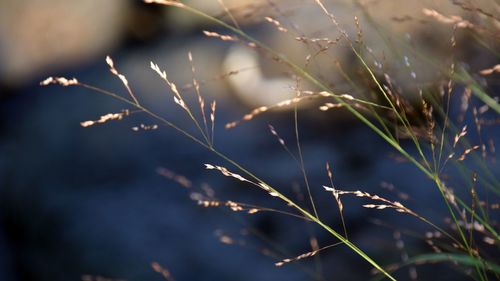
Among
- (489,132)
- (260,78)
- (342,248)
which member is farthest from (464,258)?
(260,78)

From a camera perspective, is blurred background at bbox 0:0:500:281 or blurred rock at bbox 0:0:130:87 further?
blurred rock at bbox 0:0:130:87

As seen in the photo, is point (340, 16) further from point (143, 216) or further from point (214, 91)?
point (143, 216)

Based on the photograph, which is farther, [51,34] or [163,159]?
[51,34]

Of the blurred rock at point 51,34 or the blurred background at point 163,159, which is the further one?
the blurred rock at point 51,34
